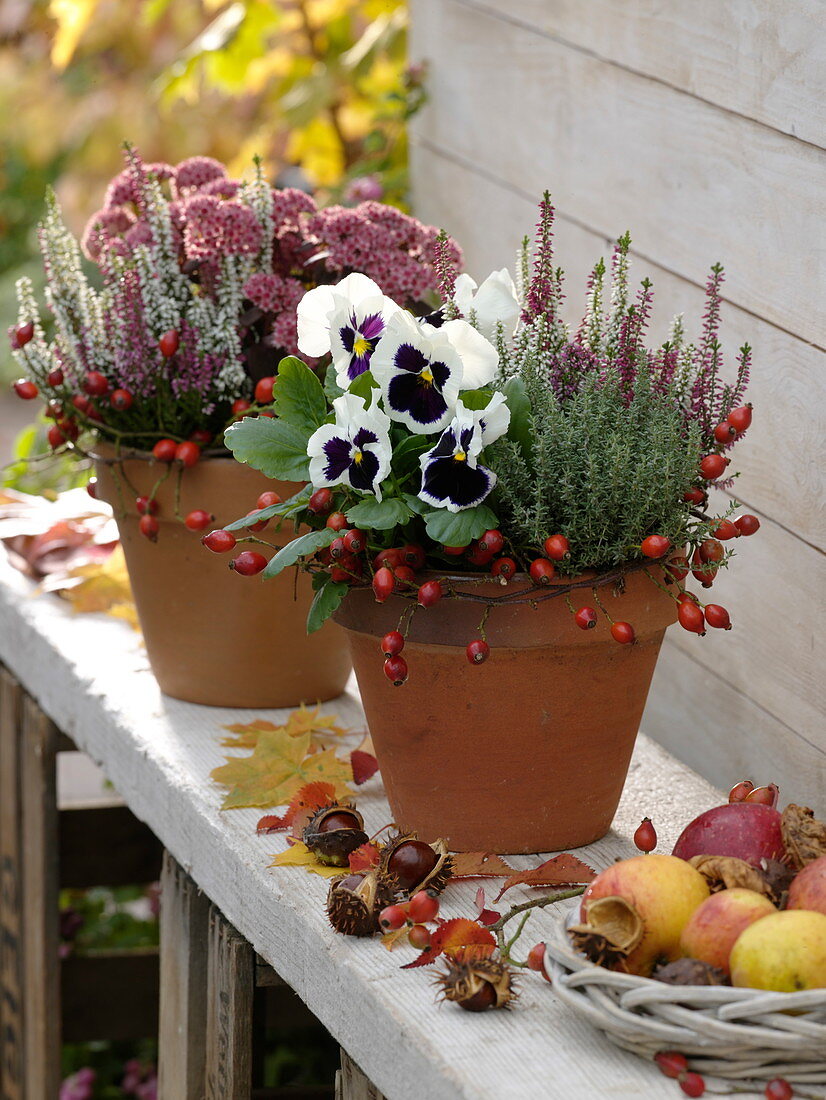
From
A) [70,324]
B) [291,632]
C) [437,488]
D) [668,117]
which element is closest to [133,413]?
[70,324]

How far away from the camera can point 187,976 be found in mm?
1476

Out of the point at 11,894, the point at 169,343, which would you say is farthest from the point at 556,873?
the point at 11,894

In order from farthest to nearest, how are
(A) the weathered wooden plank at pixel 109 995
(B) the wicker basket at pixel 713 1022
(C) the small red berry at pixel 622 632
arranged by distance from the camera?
1. (A) the weathered wooden plank at pixel 109 995
2. (C) the small red berry at pixel 622 632
3. (B) the wicker basket at pixel 713 1022

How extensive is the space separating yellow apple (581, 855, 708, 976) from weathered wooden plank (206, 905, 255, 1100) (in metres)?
0.54

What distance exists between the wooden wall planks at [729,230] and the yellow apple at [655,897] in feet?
1.54

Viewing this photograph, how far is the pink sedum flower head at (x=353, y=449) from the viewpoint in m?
1.02

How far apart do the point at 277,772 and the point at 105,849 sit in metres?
1.01

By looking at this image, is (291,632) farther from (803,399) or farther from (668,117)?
(668,117)

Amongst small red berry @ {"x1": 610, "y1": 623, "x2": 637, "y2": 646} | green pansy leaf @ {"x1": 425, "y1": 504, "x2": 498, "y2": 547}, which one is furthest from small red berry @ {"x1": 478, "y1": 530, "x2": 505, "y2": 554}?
small red berry @ {"x1": 610, "y1": 623, "x2": 637, "y2": 646}

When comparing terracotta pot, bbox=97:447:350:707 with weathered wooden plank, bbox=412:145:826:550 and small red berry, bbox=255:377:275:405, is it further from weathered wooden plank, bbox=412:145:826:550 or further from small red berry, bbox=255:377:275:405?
weathered wooden plank, bbox=412:145:826:550

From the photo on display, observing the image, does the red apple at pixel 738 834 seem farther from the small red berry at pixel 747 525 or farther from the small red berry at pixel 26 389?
the small red berry at pixel 26 389

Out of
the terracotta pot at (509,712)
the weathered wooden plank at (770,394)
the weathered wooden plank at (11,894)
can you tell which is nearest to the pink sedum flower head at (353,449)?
the terracotta pot at (509,712)

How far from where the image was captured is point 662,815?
52.2 inches

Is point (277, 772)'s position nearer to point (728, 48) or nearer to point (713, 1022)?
point (713, 1022)
